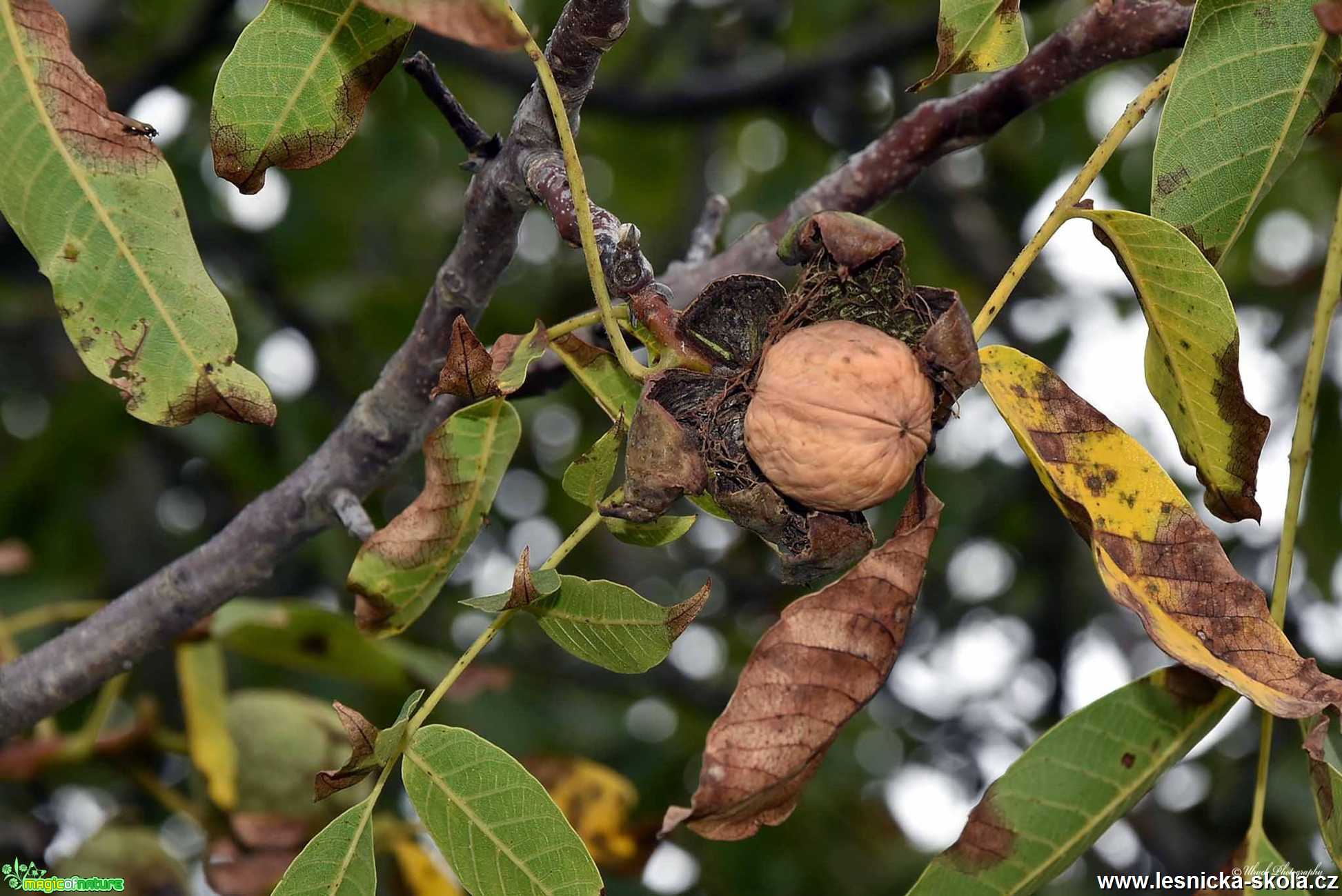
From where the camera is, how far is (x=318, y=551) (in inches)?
137

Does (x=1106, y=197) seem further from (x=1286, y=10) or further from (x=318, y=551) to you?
(x=1286, y=10)

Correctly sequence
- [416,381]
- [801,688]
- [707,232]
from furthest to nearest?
[707,232], [416,381], [801,688]

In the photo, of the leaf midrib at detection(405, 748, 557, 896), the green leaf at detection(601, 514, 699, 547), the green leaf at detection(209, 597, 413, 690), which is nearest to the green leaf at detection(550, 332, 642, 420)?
the green leaf at detection(601, 514, 699, 547)

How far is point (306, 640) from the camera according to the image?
233 centimetres

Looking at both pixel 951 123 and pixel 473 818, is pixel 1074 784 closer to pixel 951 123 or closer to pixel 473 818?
pixel 473 818

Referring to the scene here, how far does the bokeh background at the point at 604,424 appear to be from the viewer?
11.6ft

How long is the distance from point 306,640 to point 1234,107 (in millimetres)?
1819

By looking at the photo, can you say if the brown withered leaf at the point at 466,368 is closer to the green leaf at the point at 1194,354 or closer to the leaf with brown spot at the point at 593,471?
the leaf with brown spot at the point at 593,471

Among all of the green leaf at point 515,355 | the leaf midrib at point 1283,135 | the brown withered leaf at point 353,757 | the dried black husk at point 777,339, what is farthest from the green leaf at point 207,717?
Result: the leaf midrib at point 1283,135

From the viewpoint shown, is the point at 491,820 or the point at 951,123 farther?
the point at 951,123

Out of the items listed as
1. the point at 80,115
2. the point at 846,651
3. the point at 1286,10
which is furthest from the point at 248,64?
the point at 1286,10

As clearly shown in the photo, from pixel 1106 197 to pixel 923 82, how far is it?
10.4ft

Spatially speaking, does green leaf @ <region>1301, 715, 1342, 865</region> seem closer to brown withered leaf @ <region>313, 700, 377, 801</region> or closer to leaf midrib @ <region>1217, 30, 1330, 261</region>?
leaf midrib @ <region>1217, 30, 1330, 261</region>

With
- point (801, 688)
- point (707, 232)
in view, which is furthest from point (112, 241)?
point (707, 232)
